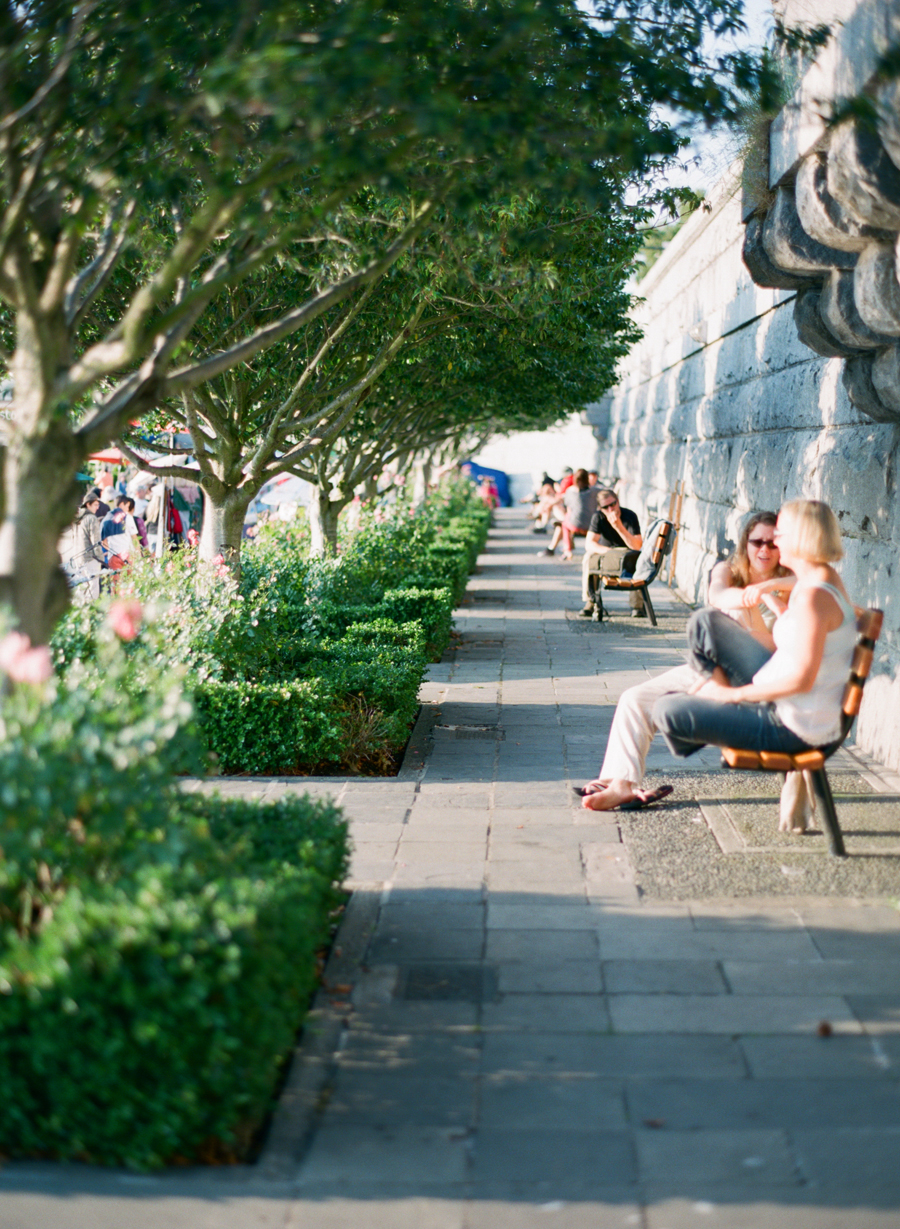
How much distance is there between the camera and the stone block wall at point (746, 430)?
7305mm

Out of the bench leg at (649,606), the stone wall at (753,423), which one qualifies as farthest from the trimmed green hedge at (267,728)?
the bench leg at (649,606)

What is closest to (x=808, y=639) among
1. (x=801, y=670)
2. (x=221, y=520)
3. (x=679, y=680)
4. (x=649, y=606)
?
(x=801, y=670)

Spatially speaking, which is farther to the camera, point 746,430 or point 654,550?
point 654,550

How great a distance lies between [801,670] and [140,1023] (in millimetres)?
3210

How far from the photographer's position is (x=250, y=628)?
7828mm

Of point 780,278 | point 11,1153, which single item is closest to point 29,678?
A: point 11,1153

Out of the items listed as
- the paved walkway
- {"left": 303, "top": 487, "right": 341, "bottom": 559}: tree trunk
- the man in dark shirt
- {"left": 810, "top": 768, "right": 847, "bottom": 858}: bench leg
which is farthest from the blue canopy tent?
{"left": 810, "top": 768, "right": 847, "bottom": 858}: bench leg

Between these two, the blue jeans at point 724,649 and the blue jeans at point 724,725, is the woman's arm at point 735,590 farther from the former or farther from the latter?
the blue jeans at point 724,725

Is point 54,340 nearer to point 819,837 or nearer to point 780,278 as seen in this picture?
point 819,837

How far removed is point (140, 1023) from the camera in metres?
2.78

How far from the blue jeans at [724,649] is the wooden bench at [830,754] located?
0.53 meters

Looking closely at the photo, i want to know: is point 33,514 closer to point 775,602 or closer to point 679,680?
point 679,680

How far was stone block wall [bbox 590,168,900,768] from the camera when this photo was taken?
7305mm

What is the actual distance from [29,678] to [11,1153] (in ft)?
3.99
